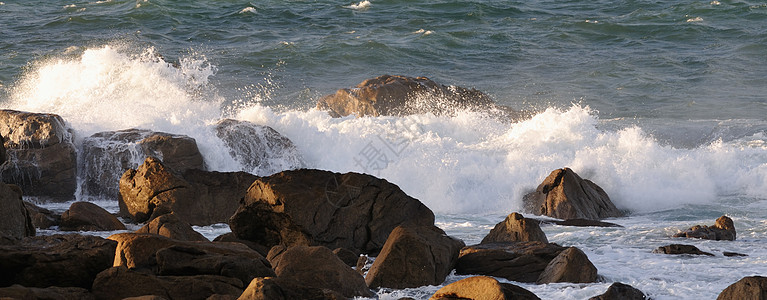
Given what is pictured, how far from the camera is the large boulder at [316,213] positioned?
8320 mm

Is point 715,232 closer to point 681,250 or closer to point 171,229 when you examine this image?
point 681,250

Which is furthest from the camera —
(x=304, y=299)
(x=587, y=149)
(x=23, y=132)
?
(x=587, y=149)

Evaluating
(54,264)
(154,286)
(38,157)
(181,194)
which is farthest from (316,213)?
(38,157)

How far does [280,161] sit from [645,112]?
29.1 ft

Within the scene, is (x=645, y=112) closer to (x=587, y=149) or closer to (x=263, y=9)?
(x=587, y=149)

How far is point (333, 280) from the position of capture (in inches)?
258

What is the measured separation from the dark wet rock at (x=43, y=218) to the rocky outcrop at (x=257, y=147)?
359 centimetres

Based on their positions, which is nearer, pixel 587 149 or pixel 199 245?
pixel 199 245

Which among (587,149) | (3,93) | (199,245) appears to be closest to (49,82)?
(3,93)

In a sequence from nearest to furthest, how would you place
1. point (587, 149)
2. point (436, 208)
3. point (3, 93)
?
1. point (436, 208)
2. point (587, 149)
3. point (3, 93)

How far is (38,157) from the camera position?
11523mm

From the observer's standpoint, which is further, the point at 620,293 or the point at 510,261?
the point at 510,261

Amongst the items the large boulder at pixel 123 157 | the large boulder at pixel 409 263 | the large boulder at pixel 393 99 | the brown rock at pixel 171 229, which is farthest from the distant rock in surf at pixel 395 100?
the large boulder at pixel 409 263

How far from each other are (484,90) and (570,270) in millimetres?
12432
